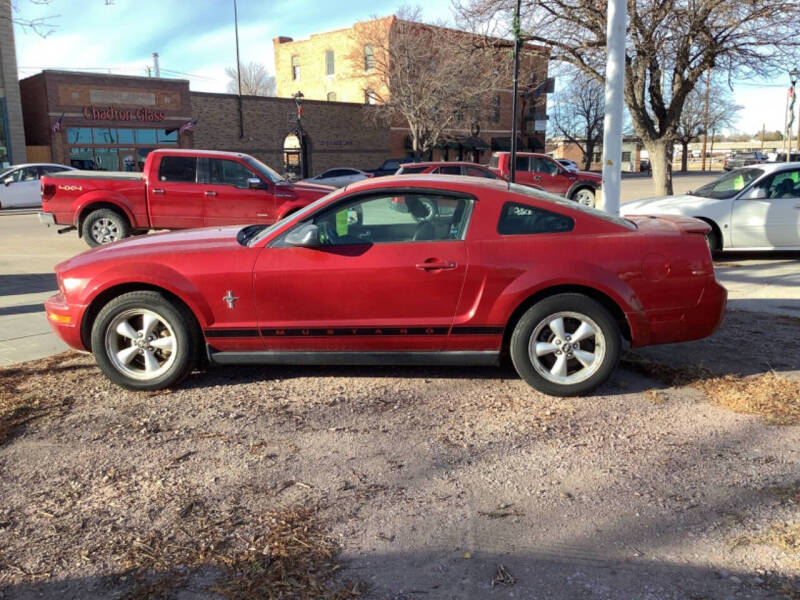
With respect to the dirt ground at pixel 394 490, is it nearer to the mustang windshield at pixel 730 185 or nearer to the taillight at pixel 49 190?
the mustang windshield at pixel 730 185

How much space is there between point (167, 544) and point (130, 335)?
219 centimetres

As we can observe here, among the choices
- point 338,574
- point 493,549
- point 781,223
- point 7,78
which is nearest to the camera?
point 338,574

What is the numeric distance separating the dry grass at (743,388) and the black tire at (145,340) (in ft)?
10.9

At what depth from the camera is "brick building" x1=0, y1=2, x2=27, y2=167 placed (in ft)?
104

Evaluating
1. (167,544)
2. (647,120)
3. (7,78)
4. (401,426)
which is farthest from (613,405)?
(7,78)

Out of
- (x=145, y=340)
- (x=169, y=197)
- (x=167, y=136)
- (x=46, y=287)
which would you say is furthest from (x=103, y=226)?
(x=167, y=136)

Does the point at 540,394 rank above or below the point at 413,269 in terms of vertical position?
below

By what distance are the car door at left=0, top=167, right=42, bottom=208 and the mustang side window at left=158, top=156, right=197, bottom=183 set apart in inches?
544

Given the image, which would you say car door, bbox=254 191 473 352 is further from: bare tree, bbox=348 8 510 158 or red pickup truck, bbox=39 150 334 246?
bare tree, bbox=348 8 510 158

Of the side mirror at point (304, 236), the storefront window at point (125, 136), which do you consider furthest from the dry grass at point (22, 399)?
the storefront window at point (125, 136)

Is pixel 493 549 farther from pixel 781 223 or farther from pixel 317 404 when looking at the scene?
pixel 781 223

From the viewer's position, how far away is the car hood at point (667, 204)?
33.6 ft

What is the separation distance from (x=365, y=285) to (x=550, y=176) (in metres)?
16.2

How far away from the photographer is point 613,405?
182 inches
